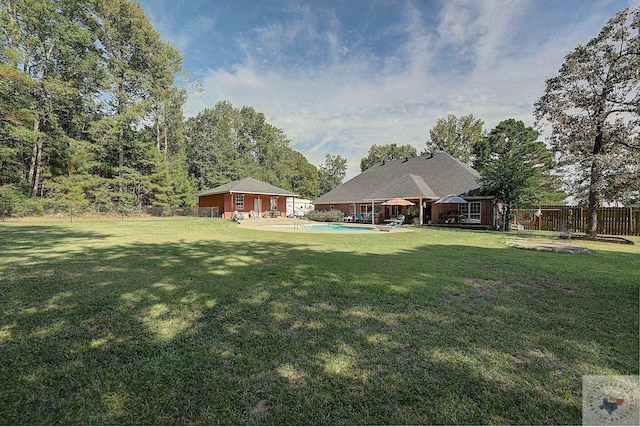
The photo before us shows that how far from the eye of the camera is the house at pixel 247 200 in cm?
2969

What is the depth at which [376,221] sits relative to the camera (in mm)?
25172

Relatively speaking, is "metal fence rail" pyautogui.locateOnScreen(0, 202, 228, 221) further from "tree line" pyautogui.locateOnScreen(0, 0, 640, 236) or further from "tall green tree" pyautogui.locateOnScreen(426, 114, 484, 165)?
"tall green tree" pyautogui.locateOnScreen(426, 114, 484, 165)

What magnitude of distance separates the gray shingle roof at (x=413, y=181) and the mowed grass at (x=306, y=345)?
59.0ft

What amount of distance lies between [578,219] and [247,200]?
2760cm

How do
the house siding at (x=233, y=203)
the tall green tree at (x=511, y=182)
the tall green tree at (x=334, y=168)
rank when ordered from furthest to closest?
1. the tall green tree at (x=334, y=168)
2. the house siding at (x=233, y=203)
3. the tall green tree at (x=511, y=182)

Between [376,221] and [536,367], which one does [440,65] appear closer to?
[376,221]

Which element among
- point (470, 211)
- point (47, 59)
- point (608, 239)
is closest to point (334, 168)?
point (470, 211)

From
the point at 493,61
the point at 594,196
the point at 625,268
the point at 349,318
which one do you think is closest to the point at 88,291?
the point at 349,318

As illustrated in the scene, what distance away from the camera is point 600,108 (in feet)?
47.1

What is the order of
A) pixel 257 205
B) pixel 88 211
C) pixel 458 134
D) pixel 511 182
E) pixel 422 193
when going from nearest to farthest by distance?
→ pixel 511 182
pixel 422 193
pixel 88 211
pixel 257 205
pixel 458 134

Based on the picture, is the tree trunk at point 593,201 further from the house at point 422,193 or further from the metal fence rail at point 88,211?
the metal fence rail at point 88,211

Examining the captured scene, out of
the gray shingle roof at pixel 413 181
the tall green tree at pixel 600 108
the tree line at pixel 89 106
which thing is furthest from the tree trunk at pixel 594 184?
the tree line at pixel 89 106

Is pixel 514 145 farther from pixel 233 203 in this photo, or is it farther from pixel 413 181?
pixel 233 203

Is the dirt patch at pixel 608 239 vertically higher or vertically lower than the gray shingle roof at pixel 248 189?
lower
